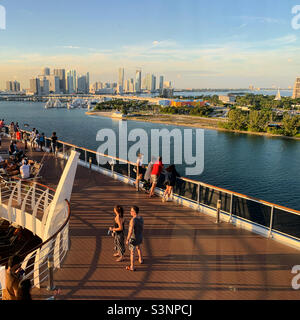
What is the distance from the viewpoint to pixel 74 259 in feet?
15.7

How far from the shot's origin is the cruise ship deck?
3.97 meters

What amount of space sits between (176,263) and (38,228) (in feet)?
10.6

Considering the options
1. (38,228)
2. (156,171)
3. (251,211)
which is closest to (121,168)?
(156,171)

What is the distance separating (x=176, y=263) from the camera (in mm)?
4703

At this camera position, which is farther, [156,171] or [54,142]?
[54,142]

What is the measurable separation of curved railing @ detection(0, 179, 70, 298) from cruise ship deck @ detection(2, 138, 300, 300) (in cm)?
22

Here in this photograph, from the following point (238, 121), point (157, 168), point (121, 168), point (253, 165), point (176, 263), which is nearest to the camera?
point (176, 263)

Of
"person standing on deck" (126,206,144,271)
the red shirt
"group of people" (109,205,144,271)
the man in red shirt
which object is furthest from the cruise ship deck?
the red shirt

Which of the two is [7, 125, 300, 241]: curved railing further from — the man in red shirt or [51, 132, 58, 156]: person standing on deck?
[51, 132, 58, 156]: person standing on deck

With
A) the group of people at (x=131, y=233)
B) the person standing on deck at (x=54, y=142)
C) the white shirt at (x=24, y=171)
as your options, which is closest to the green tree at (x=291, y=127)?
the person standing on deck at (x=54, y=142)

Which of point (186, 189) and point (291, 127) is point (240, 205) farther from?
point (291, 127)

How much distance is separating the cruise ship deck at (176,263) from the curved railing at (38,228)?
22 centimetres

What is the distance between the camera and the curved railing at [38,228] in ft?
13.4
